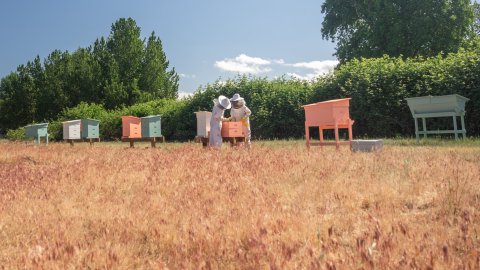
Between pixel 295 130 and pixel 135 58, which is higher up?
pixel 135 58

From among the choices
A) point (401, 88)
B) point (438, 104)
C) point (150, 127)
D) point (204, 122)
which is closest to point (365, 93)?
point (401, 88)

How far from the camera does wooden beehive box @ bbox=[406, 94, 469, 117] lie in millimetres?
14421

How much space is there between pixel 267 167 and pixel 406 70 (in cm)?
1449

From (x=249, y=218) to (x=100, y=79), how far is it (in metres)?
47.3

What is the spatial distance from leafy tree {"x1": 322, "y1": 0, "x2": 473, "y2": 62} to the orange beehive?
24788 millimetres

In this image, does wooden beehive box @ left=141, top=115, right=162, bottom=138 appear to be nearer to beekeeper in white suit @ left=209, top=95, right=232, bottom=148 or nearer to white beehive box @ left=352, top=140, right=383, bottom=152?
beekeeper in white suit @ left=209, top=95, right=232, bottom=148

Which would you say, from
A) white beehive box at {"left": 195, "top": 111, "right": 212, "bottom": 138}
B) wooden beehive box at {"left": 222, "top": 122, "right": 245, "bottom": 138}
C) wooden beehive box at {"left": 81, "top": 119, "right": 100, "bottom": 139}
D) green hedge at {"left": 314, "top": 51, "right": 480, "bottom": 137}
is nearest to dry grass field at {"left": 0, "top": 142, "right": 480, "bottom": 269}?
wooden beehive box at {"left": 222, "top": 122, "right": 245, "bottom": 138}

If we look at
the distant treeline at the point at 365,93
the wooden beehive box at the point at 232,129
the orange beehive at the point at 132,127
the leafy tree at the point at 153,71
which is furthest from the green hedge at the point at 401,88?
the leafy tree at the point at 153,71

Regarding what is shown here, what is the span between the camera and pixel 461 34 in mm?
36312

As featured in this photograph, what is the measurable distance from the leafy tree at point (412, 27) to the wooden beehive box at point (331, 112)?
26.7 meters

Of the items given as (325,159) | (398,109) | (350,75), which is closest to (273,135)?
(350,75)

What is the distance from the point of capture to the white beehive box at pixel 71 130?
2319 cm

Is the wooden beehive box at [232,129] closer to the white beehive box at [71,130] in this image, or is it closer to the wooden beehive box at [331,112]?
the wooden beehive box at [331,112]

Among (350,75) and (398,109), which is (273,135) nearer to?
(350,75)
